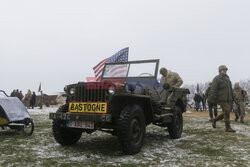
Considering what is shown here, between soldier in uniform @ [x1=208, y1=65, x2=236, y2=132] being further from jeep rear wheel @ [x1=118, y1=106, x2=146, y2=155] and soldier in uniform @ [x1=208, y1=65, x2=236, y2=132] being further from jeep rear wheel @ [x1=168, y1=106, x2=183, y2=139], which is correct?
jeep rear wheel @ [x1=118, y1=106, x2=146, y2=155]

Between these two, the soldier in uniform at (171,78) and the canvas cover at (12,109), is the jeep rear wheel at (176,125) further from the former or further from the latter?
the canvas cover at (12,109)

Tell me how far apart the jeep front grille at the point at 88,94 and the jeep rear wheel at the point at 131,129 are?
19.5 inches

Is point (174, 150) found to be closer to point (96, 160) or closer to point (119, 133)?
point (119, 133)

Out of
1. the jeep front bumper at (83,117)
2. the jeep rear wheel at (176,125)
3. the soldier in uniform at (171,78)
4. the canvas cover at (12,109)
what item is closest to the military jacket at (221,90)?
the soldier in uniform at (171,78)

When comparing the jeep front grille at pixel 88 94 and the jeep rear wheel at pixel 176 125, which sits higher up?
the jeep front grille at pixel 88 94

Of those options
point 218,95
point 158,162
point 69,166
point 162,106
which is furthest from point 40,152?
point 218,95

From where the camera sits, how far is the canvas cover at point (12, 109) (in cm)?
606

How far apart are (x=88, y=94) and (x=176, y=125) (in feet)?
→ 9.29

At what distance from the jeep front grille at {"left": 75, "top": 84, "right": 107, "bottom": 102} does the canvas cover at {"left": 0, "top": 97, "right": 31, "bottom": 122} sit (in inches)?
97.0

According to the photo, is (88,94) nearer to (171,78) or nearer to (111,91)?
(111,91)

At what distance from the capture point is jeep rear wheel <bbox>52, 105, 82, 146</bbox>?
4777mm

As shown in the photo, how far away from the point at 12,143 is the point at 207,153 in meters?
3.97

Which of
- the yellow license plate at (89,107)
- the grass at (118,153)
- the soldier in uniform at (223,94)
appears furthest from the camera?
the soldier in uniform at (223,94)

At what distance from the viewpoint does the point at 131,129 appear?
14.0 ft
